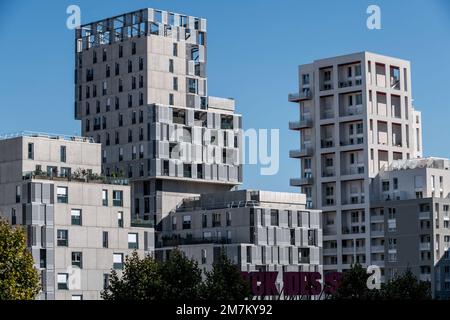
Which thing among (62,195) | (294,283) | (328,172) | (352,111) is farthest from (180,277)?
(352,111)

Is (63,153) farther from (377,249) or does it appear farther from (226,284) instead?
(377,249)

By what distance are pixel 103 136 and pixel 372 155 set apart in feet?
121

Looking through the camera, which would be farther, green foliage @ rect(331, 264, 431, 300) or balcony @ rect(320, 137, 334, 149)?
balcony @ rect(320, 137, 334, 149)

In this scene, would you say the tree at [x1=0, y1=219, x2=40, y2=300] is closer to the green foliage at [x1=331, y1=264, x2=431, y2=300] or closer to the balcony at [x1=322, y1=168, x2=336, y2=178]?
the green foliage at [x1=331, y1=264, x2=431, y2=300]

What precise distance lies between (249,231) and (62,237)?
30.2 m

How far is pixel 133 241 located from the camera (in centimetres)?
12300

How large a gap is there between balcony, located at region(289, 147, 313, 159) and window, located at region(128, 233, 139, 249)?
159ft

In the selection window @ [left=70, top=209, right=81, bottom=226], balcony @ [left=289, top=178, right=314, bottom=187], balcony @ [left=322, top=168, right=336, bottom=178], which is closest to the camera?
window @ [left=70, top=209, right=81, bottom=226]

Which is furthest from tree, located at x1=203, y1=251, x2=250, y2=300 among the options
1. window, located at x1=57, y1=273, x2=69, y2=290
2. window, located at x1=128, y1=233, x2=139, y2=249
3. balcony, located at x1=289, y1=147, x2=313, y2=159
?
balcony, located at x1=289, y1=147, x2=313, y2=159

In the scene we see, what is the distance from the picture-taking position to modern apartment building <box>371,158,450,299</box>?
494 ft

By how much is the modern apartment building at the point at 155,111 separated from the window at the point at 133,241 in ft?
78.0

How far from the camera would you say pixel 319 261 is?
5822 inches

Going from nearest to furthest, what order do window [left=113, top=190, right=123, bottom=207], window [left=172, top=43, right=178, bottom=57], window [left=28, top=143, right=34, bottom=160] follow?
window [left=28, top=143, right=34, bottom=160] < window [left=113, top=190, right=123, bottom=207] < window [left=172, top=43, right=178, bottom=57]
